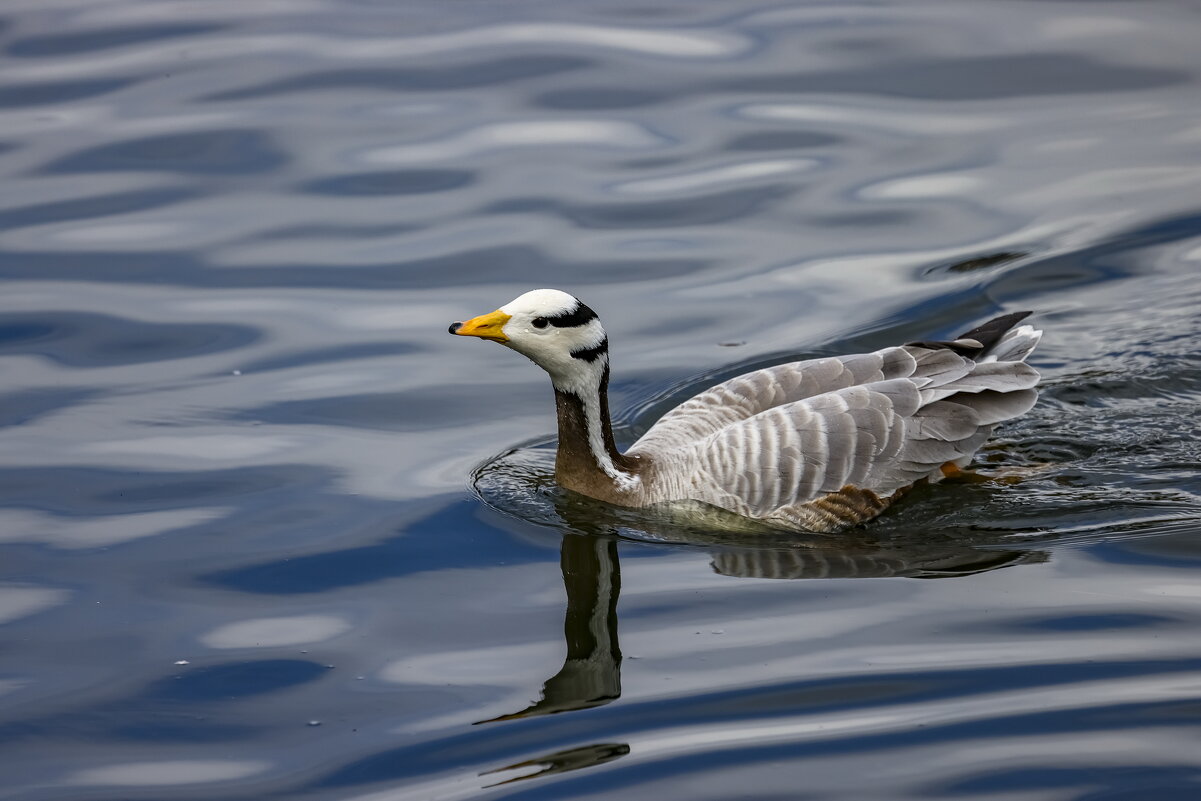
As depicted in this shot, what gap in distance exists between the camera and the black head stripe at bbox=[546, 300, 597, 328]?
8.86 m

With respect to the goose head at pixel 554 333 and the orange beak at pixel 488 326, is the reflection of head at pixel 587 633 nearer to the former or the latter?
the goose head at pixel 554 333

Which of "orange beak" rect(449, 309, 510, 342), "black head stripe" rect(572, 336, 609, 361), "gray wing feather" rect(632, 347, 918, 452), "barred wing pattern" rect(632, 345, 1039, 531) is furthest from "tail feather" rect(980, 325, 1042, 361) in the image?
"orange beak" rect(449, 309, 510, 342)

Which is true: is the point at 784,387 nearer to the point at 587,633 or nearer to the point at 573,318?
the point at 573,318

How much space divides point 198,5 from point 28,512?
35.5ft

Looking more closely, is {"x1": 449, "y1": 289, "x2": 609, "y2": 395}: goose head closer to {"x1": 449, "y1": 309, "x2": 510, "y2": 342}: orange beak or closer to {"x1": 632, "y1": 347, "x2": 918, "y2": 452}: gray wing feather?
{"x1": 449, "y1": 309, "x2": 510, "y2": 342}: orange beak

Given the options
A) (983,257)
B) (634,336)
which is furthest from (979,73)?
(634,336)

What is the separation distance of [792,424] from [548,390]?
246 cm

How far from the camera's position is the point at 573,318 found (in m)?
8.91

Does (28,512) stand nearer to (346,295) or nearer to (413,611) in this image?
(413,611)

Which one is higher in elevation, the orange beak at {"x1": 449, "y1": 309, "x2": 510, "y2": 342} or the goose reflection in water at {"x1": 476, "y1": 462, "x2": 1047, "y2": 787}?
the orange beak at {"x1": 449, "y1": 309, "x2": 510, "y2": 342}

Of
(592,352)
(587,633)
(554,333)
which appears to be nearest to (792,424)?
(592,352)

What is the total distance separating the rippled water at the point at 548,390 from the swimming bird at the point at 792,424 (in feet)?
0.78

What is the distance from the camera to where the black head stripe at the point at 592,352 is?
9.09m

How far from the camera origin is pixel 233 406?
35.1ft
